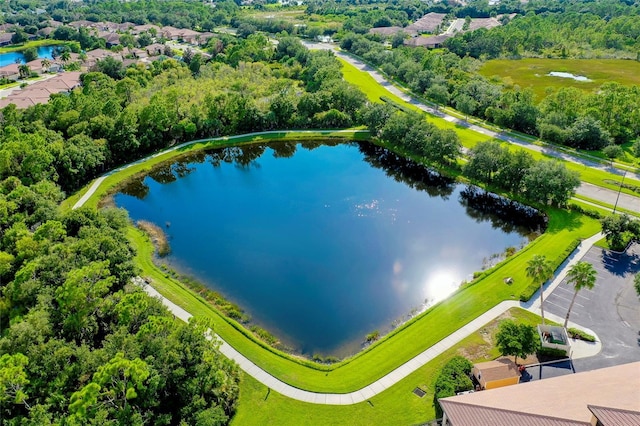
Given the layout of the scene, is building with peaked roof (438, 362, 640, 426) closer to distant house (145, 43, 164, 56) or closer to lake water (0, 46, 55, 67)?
distant house (145, 43, 164, 56)

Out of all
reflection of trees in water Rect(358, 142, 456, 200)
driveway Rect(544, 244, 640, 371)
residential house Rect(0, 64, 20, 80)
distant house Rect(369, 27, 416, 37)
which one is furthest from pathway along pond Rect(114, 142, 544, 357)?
distant house Rect(369, 27, 416, 37)

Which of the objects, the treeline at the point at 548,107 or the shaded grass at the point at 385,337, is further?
the treeline at the point at 548,107

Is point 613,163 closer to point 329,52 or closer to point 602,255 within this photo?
point 602,255

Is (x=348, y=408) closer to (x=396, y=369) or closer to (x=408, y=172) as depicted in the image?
(x=396, y=369)

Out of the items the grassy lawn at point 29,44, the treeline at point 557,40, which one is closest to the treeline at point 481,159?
the treeline at point 557,40

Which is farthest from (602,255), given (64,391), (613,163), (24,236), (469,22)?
(469,22)

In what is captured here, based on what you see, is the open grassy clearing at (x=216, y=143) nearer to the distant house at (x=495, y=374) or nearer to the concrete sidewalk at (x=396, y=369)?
the concrete sidewalk at (x=396, y=369)
